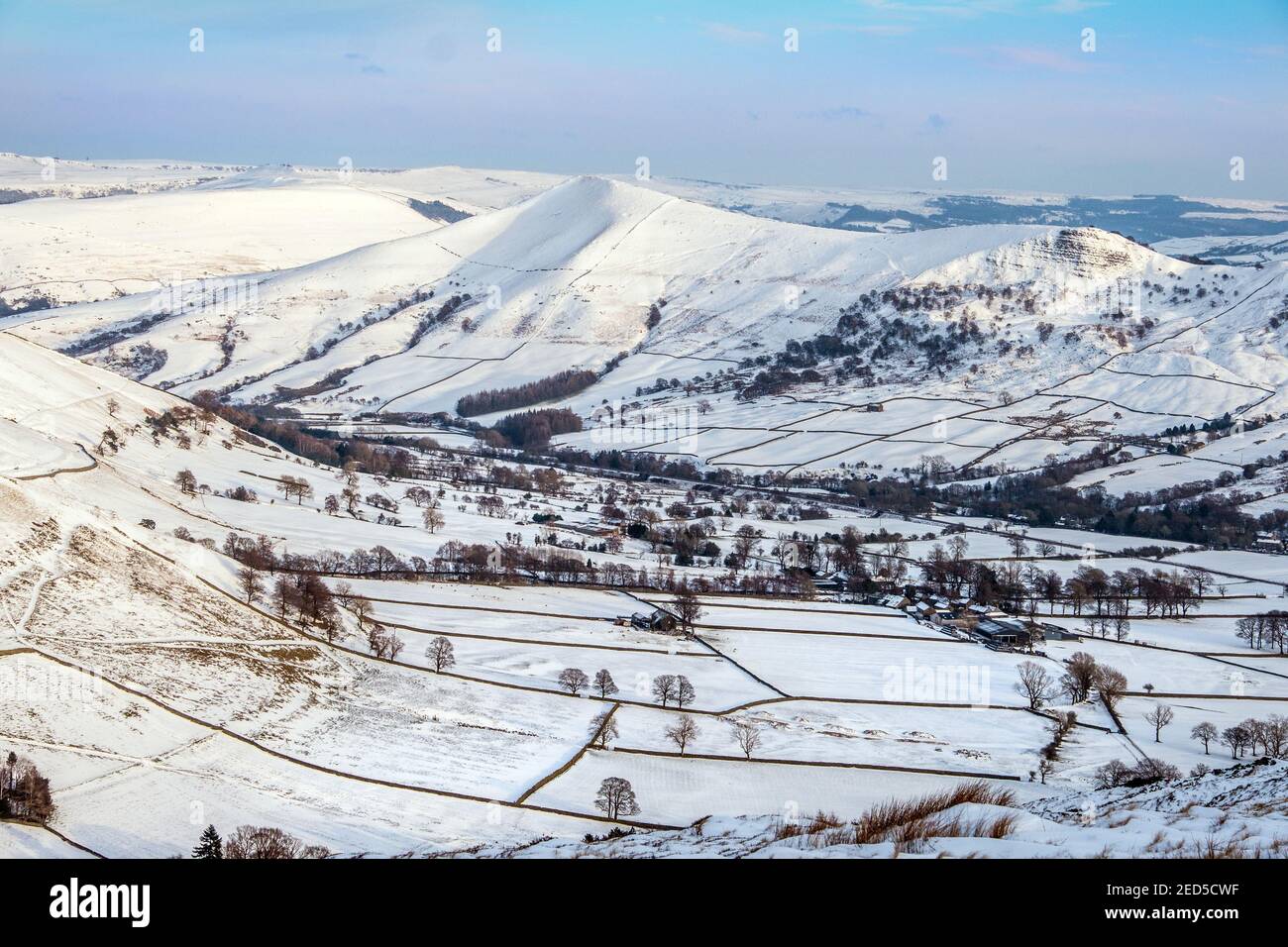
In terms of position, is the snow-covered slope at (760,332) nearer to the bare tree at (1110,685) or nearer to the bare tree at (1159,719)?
the bare tree at (1110,685)

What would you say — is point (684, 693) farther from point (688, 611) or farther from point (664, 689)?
point (688, 611)

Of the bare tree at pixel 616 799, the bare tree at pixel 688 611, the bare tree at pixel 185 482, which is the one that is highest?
the bare tree at pixel 185 482

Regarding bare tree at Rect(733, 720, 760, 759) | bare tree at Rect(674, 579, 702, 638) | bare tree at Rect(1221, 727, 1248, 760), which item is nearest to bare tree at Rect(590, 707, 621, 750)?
bare tree at Rect(733, 720, 760, 759)

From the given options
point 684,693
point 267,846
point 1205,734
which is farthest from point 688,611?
point 267,846

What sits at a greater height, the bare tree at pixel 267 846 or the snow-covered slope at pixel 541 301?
the snow-covered slope at pixel 541 301

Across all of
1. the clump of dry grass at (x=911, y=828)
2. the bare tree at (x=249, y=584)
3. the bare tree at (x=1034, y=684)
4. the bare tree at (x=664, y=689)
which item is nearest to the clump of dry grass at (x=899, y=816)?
the clump of dry grass at (x=911, y=828)

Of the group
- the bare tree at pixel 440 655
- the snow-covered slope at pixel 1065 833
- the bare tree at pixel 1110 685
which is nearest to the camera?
the snow-covered slope at pixel 1065 833
